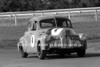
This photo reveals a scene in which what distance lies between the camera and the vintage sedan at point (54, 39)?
16991 mm

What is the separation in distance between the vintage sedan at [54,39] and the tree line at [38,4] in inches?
1335

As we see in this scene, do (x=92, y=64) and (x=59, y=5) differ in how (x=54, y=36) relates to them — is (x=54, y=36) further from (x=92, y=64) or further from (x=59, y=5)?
(x=59, y=5)

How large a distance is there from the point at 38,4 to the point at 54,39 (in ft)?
122

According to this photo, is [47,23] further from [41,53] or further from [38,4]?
[38,4]

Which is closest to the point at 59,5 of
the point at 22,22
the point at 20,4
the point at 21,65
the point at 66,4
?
the point at 66,4

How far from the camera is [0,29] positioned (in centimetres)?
3469

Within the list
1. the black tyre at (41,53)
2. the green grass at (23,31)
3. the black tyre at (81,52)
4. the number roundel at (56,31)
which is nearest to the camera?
the black tyre at (41,53)

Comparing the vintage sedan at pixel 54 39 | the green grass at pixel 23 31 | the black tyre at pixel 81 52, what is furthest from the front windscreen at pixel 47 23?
the green grass at pixel 23 31

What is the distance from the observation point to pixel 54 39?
56.0 feet

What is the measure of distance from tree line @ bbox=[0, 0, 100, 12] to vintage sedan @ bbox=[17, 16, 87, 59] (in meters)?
33.9

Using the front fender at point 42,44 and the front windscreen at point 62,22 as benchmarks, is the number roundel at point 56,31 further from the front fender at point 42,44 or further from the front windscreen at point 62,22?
the front windscreen at point 62,22

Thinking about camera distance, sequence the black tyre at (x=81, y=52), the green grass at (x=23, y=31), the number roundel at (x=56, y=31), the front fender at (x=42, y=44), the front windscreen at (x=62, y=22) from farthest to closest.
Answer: the green grass at (x=23, y=31)
the front windscreen at (x=62, y=22)
the black tyre at (x=81, y=52)
the number roundel at (x=56, y=31)
the front fender at (x=42, y=44)

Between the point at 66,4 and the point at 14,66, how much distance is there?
4101cm

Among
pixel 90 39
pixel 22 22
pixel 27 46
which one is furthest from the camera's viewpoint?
pixel 22 22
